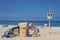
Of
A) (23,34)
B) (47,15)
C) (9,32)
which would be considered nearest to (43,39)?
(23,34)

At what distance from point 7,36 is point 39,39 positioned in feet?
10.3

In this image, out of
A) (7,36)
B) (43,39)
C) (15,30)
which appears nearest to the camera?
(43,39)

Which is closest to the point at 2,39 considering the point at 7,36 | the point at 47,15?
the point at 7,36

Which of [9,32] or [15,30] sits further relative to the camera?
[15,30]

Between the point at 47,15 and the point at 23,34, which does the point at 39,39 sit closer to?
the point at 23,34

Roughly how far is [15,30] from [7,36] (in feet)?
9.97

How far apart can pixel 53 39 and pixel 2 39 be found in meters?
3.88

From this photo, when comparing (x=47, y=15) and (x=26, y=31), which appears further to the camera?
(x=47, y=15)

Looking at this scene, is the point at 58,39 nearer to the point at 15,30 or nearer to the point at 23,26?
the point at 23,26

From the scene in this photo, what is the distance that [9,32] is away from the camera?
1688 centimetres

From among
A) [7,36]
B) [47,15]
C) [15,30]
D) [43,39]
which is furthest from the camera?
[47,15]

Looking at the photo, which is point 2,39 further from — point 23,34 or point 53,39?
point 53,39

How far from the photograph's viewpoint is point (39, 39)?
14.7m

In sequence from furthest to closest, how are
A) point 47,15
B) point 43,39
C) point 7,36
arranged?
point 47,15
point 7,36
point 43,39
